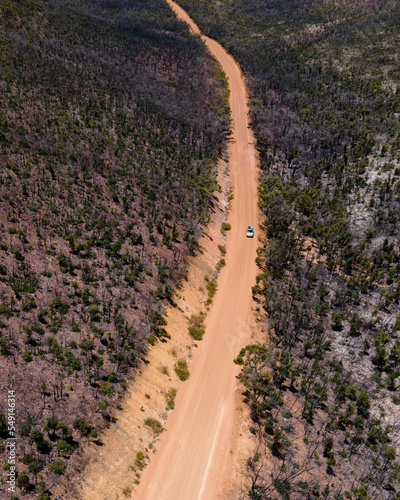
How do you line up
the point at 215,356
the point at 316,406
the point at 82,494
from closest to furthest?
the point at 82,494, the point at 316,406, the point at 215,356

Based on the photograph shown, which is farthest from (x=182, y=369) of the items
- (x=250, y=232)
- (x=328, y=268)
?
(x=250, y=232)

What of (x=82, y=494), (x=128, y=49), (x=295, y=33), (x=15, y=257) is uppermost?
(x=295, y=33)

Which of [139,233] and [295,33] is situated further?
[295,33]

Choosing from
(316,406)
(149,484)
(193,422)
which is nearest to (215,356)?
(193,422)

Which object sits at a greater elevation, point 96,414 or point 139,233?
point 139,233

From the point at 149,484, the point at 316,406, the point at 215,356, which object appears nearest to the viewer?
the point at 149,484

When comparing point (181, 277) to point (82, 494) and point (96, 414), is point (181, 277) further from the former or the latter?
point (82, 494)

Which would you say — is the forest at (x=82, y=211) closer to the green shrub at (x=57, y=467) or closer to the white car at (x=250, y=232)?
the green shrub at (x=57, y=467)
